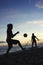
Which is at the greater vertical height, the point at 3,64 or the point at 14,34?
the point at 14,34

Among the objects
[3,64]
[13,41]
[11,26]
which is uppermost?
[11,26]

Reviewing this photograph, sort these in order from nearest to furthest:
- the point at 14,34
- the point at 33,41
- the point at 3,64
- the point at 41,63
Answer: the point at 41,63, the point at 3,64, the point at 14,34, the point at 33,41

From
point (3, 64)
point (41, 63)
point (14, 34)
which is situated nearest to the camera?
point (41, 63)

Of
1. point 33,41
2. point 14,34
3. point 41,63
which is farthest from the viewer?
point 33,41

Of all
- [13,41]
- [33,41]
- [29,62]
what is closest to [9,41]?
[13,41]

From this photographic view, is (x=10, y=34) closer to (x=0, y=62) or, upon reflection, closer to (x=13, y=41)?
(x=13, y=41)

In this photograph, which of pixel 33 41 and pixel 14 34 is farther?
pixel 33 41

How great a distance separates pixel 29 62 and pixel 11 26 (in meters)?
4.83

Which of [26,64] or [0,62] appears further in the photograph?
[0,62]

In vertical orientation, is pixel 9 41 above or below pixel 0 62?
above

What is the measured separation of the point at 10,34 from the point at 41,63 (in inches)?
204

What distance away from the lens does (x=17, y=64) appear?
13.1m

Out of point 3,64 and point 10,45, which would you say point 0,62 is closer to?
point 3,64

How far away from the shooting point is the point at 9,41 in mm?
17438
